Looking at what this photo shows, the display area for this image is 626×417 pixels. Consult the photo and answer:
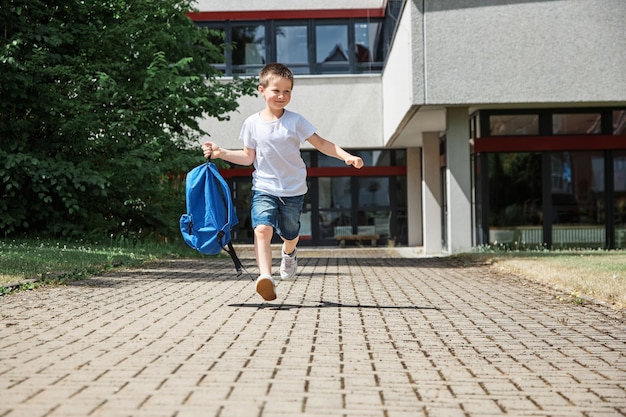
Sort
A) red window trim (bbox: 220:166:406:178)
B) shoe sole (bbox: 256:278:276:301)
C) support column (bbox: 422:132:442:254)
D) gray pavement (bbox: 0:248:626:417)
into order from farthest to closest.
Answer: red window trim (bbox: 220:166:406:178) → support column (bbox: 422:132:442:254) → shoe sole (bbox: 256:278:276:301) → gray pavement (bbox: 0:248:626:417)

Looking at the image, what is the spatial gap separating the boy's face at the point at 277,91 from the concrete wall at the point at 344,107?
1995 centimetres

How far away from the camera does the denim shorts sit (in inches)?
299

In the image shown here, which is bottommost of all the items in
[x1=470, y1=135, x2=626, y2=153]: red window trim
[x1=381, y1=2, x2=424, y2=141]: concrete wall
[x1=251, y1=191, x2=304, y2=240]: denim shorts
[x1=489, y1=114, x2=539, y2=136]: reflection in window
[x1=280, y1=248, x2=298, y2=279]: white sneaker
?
[x1=280, y1=248, x2=298, y2=279]: white sneaker

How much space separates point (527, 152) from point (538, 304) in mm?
11295

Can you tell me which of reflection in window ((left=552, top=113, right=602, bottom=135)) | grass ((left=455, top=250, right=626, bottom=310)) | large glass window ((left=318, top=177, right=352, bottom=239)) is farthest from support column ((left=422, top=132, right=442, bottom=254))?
grass ((left=455, top=250, right=626, bottom=310))

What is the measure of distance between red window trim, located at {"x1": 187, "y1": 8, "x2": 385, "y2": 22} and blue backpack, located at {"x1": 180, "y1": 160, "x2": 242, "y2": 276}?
68.0 feet

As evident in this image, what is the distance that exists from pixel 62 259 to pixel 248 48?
1685 cm

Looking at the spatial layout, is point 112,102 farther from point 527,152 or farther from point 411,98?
point 527,152

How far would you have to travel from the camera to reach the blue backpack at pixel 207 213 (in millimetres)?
7754

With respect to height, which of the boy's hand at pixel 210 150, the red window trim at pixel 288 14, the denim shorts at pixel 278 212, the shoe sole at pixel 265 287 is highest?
the red window trim at pixel 288 14

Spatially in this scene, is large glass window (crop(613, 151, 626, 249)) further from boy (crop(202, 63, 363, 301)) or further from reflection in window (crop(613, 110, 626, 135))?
boy (crop(202, 63, 363, 301))

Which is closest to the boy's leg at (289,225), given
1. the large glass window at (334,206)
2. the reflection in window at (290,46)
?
the large glass window at (334,206)

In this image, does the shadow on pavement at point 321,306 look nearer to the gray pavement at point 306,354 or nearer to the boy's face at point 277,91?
the gray pavement at point 306,354

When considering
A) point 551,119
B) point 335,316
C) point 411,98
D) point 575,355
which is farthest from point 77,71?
point 575,355
